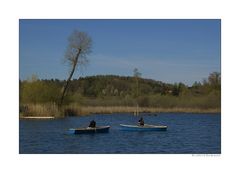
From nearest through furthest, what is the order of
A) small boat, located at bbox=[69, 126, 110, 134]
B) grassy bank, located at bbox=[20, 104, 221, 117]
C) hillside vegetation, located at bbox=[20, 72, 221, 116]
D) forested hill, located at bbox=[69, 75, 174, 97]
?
small boat, located at bbox=[69, 126, 110, 134] < grassy bank, located at bbox=[20, 104, 221, 117] < hillside vegetation, located at bbox=[20, 72, 221, 116] < forested hill, located at bbox=[69, 75, 174, 97]

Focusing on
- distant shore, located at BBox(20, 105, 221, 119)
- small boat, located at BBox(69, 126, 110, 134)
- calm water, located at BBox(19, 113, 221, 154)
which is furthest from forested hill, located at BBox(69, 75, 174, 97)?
small boat, located at BBox(69, 126, 110, 134)

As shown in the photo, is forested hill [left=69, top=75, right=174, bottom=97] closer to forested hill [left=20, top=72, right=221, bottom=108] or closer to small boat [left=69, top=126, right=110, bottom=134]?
forested hill [left=20, top=72, right=221, bottom=108]

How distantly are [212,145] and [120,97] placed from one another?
2006 centimetres

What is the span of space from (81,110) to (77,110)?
0.38 m

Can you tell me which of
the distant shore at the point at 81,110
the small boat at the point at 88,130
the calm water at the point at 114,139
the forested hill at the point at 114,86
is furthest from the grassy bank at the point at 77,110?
the small boat at the point at 88,130

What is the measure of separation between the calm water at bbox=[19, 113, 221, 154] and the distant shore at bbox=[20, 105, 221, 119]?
68 centimetres

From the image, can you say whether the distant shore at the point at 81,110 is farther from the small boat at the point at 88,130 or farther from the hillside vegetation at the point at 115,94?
the small boat at the point at 88,130

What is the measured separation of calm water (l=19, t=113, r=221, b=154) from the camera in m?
22.3

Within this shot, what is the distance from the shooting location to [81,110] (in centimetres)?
3400

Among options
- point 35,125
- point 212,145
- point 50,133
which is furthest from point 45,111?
point 212,145

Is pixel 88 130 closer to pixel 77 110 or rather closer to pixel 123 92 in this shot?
pixel 77 110
